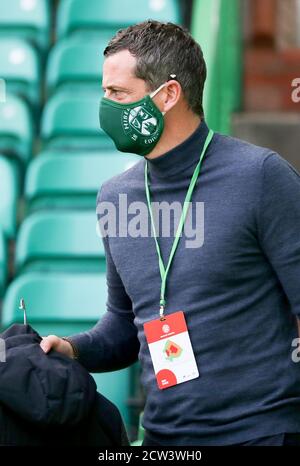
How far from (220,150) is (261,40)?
11.5 feet

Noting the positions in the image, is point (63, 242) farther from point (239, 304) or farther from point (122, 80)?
point (239, 304)

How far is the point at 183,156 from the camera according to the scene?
2434 millimetres

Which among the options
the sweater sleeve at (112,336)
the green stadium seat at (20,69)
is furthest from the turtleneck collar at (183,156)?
the green stadium seat at (20,69)

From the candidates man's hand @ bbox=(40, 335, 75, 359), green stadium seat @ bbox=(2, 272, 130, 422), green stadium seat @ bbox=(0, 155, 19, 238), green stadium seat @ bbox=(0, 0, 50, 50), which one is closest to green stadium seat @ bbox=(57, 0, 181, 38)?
green stadium seat @ bbox=(0, 0, 50, 50)

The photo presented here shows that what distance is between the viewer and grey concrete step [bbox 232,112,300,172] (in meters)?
4.38

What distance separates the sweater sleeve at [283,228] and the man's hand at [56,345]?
1.66 ft

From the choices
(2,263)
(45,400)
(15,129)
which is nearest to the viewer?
(45,400)

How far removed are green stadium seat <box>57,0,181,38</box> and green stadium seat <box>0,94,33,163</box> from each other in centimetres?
64

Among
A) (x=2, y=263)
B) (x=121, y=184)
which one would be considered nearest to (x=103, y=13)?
(x=2, y=263)

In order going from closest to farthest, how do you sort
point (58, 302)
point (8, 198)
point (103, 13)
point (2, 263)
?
point (58, 302)
point (2, 263)
point (8, 198)
point (103, 13)

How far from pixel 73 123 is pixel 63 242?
687mm

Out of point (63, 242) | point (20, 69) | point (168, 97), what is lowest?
point (63, 242)

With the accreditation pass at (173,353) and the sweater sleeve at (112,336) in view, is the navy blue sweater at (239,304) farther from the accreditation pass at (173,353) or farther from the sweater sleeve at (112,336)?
the sweater sleeve at (112,336)
